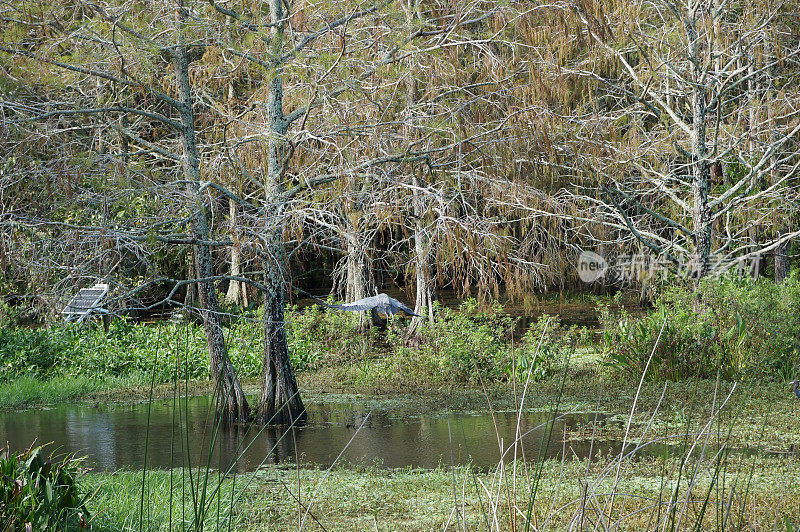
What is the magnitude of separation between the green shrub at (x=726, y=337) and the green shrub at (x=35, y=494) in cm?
801

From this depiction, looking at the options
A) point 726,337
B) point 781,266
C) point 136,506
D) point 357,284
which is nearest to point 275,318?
point 136,506

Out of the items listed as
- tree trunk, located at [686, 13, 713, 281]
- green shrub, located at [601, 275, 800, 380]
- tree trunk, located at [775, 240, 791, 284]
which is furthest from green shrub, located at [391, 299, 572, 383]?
tree trunk, located at [775, 240, 791, 284]

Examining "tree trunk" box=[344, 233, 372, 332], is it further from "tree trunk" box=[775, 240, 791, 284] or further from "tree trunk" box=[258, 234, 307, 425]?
"tree trunk" box=[775, 240, 791, 284]

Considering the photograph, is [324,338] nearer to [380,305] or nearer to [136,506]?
[380,305]

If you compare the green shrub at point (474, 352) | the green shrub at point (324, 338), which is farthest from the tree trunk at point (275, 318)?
the green shrub at point (324, 338)

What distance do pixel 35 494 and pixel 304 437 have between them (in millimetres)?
5151

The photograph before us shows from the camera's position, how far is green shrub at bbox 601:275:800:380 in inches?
427

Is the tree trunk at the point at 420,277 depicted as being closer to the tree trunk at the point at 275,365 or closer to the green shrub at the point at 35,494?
the tree trunk at the point at 275,365

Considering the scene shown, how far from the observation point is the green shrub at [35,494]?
142 inches

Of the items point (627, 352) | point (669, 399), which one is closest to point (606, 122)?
point (627, 352)

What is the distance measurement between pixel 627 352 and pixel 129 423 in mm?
6485

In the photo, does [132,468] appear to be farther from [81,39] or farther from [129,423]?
[81,39]

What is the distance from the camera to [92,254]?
8719 mm

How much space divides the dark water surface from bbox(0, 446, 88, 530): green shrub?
2.69m
